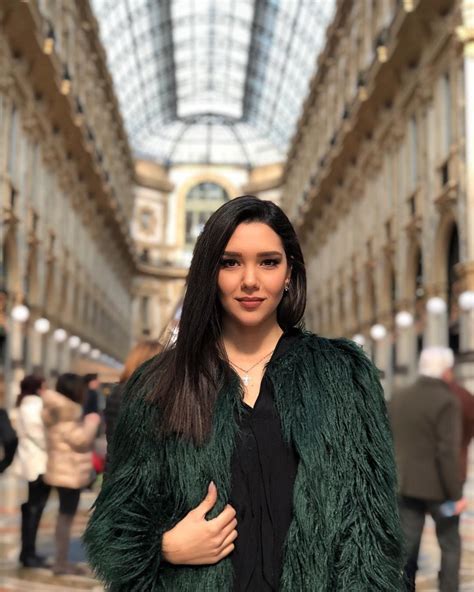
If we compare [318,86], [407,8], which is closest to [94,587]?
[407,8]

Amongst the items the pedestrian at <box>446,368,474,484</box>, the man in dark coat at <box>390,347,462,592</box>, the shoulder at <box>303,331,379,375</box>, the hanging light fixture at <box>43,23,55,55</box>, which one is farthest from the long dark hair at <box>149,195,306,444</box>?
the hanging light fixture at <box>43,23,55,55</box>

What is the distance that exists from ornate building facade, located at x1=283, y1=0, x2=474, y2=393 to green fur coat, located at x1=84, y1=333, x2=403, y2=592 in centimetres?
1233

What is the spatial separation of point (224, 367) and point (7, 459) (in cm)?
531

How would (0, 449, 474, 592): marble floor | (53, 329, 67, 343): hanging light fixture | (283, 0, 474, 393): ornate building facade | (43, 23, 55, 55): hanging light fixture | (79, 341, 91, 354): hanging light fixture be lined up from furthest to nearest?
(79, 341, 91, 354): hanging light fixture < (53, 329, 67, 343): hanging light fixture < (43, 23, 55, 55): hanging light fixture < (283, 0, 474, 393): ornate building facade < (0, 449, 474, 592): marble floor

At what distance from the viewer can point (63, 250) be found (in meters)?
31.6

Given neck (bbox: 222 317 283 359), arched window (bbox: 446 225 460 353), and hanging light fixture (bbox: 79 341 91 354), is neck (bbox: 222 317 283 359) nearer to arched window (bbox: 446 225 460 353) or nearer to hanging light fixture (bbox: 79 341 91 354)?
arched window (bbox: 446 225 460 353)

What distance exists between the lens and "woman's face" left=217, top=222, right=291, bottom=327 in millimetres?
1928

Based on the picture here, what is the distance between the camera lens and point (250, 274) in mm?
1912

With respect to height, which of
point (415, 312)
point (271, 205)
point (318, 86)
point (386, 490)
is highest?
point (318, 86)

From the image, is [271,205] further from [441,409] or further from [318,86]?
[318,86]

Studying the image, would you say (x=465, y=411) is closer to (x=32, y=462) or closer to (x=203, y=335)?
(x=32, y=462)

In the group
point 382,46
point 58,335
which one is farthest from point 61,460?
point 58,335

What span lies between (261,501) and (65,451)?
496 cm

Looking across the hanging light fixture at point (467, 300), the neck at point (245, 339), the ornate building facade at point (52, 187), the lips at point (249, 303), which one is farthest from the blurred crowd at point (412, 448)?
the ornate building facade at point (52, 187)
